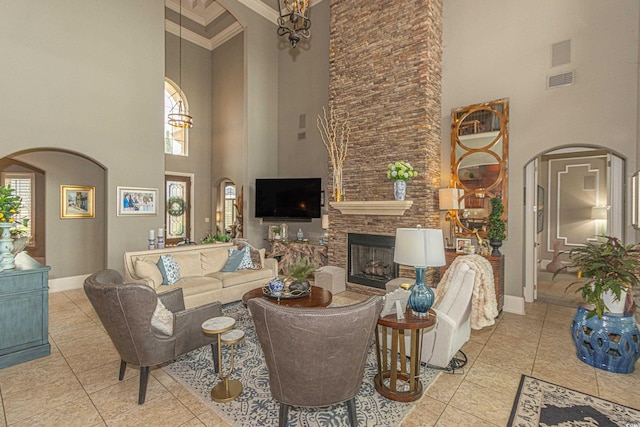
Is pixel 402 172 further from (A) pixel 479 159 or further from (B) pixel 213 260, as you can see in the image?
(B) pixel 213 260

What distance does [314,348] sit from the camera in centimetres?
187

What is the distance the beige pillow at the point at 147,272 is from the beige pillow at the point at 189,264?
45cm

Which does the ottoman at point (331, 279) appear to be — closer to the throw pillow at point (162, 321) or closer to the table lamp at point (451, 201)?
the table lamp at point (451, 201)

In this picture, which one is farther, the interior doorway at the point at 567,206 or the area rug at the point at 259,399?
the interior doorway at the point at 567,206

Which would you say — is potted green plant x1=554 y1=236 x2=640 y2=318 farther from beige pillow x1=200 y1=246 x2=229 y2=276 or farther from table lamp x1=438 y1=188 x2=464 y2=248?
beige pillow x1=200 y1=246 x2=229 y2=276

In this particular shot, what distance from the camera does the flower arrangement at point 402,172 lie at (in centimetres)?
513

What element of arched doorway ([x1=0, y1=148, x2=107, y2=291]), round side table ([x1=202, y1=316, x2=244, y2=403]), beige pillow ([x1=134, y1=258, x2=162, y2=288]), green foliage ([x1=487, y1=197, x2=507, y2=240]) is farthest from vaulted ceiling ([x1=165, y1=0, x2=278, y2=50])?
round side table ([x1=202, y1=316, x2=244, y2=403])

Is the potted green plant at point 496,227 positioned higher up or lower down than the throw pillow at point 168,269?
higher up

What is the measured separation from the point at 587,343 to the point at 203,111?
32.7ft

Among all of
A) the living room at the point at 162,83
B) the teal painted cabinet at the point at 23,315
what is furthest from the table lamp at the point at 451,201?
the teal painted cabinet at the point at 23,315

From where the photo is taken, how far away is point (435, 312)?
2.82 m

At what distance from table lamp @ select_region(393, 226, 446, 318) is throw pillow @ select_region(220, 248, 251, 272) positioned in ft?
10.9

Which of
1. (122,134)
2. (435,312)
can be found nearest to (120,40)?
(122,134)

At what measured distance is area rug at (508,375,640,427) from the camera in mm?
2314
